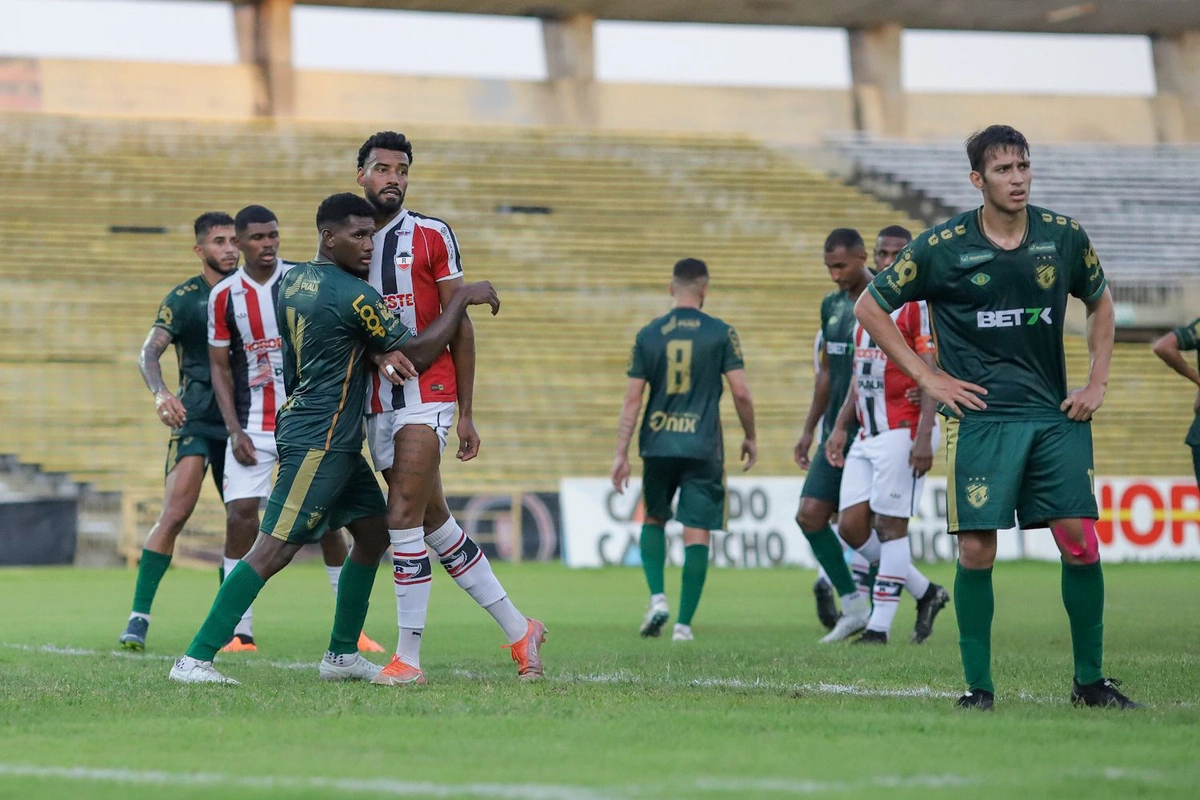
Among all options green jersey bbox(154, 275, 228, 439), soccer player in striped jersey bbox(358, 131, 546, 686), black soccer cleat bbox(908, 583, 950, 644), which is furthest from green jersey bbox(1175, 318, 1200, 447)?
green jersey bbox(154, 275, 228, 439)

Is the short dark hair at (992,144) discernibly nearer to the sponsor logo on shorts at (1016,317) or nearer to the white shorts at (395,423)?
the sponsor logo on shorts at (1016,317)

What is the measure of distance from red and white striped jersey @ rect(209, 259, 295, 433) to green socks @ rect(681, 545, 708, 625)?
2.68 m

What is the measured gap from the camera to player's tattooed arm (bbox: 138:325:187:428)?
835cm

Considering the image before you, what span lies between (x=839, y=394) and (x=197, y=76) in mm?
24516

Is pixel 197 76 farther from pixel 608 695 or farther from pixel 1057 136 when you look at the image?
pixel 608 695

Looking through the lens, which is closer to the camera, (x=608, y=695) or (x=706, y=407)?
(x=608, y=695)

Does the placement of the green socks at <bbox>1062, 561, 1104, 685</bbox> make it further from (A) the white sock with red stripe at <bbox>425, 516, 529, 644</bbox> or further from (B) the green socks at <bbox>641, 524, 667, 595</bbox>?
(B) the green socks at <bbox>641, 524, 667, 595</bbox>

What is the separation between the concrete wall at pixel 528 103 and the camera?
30.8 metres

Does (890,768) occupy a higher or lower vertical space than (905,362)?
lower

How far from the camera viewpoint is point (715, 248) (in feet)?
92.7

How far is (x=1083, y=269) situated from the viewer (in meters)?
5.58

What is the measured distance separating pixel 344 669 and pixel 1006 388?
295cm

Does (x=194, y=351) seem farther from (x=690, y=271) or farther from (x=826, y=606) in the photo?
(x=826, y=606)

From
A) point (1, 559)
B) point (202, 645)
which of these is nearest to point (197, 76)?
point (1, 559)
